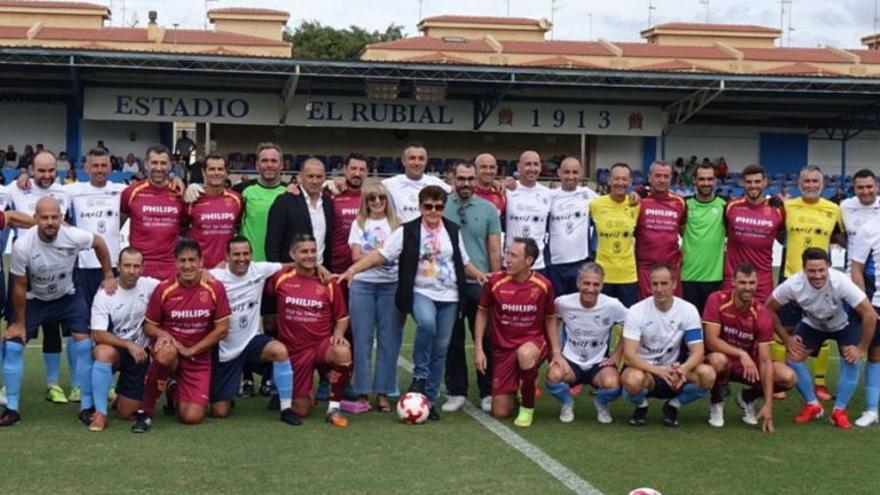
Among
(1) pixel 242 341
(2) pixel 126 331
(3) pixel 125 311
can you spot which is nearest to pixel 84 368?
(2) pixel 126 331

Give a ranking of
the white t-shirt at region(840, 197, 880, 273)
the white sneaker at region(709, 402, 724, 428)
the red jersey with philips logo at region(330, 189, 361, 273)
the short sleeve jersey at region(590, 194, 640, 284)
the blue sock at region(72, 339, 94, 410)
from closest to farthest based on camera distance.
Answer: the blue sock at region(72, 339, 94, 410) < the white sneaker at region(709, 402, 724, 428) < the red jersey with philips logo at region(330, 189, 361, 273) < the white t-shirt at region(840, 197, 880, 273) < the short sleeve jersey at region(590, 194, 640, 284)

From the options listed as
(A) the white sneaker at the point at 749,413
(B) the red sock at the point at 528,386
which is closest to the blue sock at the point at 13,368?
(B) the red sock at the point at 528,386

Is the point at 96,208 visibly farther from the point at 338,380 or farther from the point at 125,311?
the point at 338,380

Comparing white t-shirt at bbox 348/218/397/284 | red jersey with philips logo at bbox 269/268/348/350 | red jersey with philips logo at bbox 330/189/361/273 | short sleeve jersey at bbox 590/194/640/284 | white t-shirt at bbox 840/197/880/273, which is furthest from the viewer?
short sleeve jersey at bbox 590/194/640/284

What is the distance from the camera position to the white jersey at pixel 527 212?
835 centimetres

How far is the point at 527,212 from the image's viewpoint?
835 centimetres

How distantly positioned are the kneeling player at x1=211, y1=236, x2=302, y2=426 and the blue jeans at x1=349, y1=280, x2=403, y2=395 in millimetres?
563

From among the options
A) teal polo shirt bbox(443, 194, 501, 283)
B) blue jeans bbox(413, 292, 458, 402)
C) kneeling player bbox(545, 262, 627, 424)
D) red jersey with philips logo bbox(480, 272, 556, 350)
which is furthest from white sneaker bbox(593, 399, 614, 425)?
teal polo shirt bbox(443, 194, 501, 283)

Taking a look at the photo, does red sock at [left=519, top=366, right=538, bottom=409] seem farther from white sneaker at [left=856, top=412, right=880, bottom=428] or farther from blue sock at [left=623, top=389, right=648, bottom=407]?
white sneaker at [left=856, top=412, right=880, bottom=428]

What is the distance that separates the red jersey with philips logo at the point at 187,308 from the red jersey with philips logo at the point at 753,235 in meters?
3.70

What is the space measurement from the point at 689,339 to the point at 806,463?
1213mm

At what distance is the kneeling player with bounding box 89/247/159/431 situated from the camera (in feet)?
23.0

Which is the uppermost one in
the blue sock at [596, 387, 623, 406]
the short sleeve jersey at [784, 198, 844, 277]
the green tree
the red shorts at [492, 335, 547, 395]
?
the green tree

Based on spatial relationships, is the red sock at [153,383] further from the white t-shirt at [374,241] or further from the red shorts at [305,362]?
the white t-shirt at [374,241]
